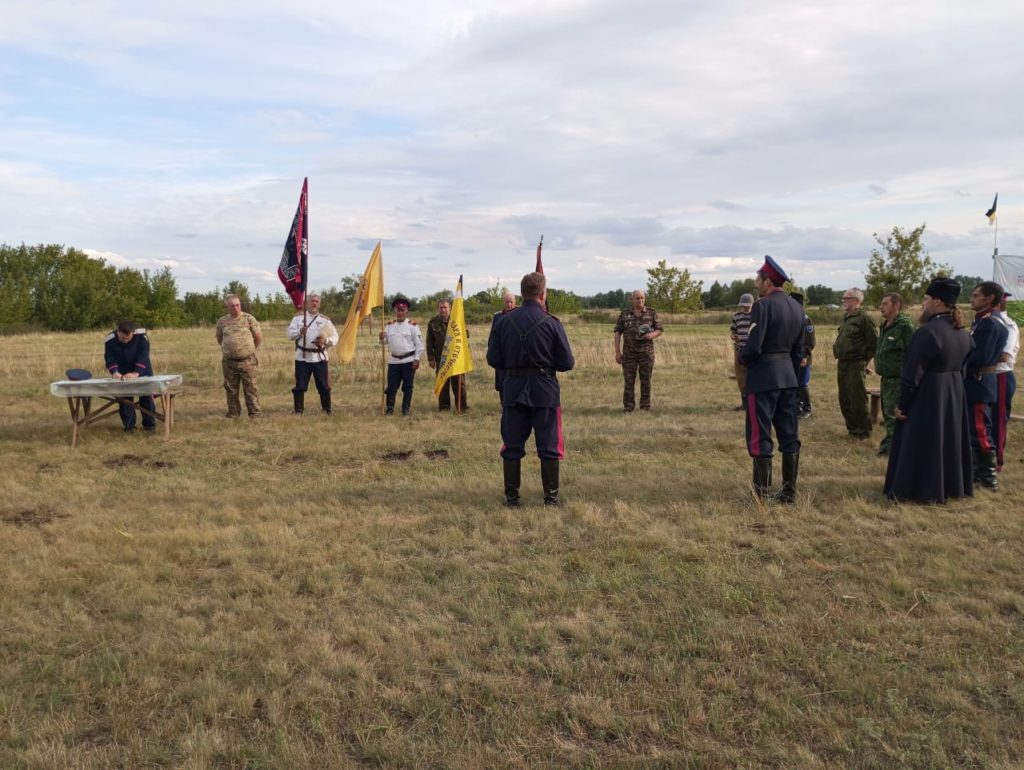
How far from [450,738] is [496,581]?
1713 mm

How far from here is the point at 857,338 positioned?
9227 mm

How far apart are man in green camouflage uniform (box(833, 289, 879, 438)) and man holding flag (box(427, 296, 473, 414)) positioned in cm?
521

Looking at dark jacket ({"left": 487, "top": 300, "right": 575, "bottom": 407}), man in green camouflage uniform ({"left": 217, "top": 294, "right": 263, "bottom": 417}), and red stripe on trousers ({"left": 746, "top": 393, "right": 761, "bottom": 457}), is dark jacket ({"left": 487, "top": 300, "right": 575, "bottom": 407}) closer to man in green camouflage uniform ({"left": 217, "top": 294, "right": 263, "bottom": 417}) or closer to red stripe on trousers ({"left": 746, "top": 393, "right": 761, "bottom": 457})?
red stripe on trousers ({"left": 746, "top": 393, "right": 761, "bottom": 457})

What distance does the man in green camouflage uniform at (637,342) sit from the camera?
11711mm

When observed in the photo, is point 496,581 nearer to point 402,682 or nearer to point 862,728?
point 402,682

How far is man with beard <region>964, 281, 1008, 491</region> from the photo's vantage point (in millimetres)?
6961

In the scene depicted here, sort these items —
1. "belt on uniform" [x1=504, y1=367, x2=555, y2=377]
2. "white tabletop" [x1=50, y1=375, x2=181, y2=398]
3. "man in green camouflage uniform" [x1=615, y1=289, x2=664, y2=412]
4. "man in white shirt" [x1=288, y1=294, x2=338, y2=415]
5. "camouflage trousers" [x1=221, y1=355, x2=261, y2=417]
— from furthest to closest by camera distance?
"man in green camouflage uniform" [x1=615, y1=289, x2=664, y2=412], "man in white shirt" [x1=288, y1=294, x2=338, y2=415], "camouflage trousers" [x1=221, y1=355, x2=261, y2=417], "white tabletop" [x1=50, y1=375, x2=181, y2=398], "belt on uniform" [x1=504, y1=367, x2=555, y2=377]

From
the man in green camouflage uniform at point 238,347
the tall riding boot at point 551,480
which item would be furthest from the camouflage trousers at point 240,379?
the tall riding boot at point 551,480

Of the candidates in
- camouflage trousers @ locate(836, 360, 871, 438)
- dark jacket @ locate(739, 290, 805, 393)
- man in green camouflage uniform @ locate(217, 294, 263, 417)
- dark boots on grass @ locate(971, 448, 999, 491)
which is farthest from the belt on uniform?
man in green camouflage uniform @ locate(217, 294, 263, 417)

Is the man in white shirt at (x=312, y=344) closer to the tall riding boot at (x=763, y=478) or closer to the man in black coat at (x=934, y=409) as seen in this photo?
the tall riding boot at (x=763, y=478)

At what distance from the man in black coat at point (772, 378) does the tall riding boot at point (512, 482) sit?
2.01 metres

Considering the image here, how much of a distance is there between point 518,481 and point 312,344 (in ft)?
18.5

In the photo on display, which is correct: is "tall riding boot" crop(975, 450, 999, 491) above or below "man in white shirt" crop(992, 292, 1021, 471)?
below

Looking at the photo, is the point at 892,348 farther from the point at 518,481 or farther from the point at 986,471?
the point at 518,481
